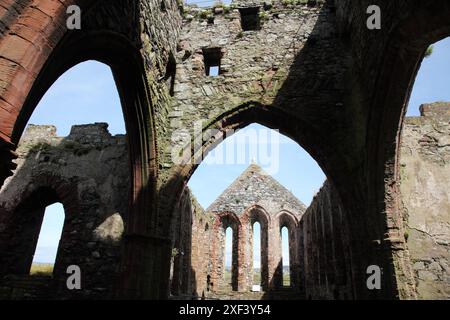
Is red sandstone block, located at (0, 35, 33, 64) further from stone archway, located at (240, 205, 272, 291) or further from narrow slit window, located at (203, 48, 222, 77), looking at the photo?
stone archway, located at (240, 205, 272, 291)

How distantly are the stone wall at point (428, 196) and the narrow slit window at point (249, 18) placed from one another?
4.20 m

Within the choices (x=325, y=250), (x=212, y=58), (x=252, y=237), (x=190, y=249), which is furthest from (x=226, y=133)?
(x=252, y=237)

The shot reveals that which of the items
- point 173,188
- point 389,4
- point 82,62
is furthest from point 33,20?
point 389,4

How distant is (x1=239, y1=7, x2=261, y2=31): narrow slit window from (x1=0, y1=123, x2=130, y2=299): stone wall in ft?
13.4

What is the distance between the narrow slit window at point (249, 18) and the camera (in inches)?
311

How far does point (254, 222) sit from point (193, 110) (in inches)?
495

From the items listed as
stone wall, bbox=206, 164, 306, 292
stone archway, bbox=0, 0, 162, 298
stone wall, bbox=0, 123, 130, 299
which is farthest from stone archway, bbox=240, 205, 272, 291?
stone archway, bbox=0, 0, 162, 298

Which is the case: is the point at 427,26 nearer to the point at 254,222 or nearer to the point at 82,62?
the point at 82,62

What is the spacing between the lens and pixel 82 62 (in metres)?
4.70

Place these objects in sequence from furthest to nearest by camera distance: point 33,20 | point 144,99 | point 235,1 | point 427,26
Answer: point 235,1 < point 144,99 < point 427,26 < point 33,20

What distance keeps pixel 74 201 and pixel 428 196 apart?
693 centimetres

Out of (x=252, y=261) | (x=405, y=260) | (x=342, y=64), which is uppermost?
(x=342, y=64)

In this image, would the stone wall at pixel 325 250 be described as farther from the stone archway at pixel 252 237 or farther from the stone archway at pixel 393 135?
the stone archway at pixel 393 135

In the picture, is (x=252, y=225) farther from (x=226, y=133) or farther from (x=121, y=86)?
(x=121, y=86)
